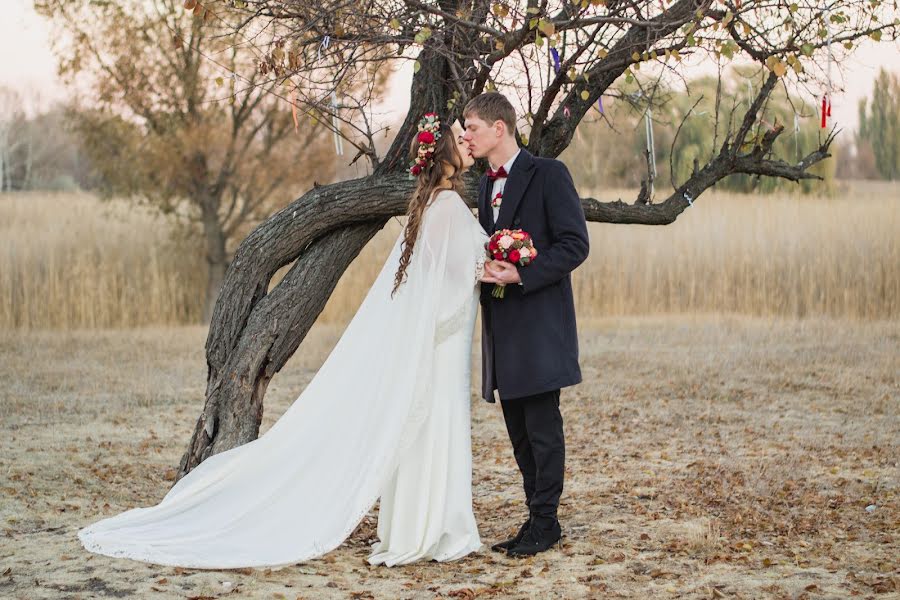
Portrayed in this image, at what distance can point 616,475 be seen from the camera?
715 centimetres

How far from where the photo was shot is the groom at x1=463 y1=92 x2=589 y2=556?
470 cm

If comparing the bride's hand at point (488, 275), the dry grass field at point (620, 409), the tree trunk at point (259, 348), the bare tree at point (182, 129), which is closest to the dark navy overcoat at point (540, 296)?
the bride's hand at point (488, 275)

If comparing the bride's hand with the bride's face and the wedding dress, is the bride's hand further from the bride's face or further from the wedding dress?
the bride's face

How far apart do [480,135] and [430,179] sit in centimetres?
28

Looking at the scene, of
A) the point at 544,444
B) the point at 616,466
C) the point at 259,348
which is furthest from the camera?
the point at 616,466

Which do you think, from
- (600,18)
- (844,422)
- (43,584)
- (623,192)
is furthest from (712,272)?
(43,584)

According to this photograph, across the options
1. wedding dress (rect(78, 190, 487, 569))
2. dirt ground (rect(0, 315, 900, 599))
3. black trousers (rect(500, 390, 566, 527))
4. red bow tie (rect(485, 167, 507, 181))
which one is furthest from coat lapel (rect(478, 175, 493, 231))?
dirt ground (rect(0, 315, 900, 599))

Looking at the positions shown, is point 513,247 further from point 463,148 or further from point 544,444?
point 544,444

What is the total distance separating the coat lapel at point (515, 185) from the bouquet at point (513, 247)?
180mm

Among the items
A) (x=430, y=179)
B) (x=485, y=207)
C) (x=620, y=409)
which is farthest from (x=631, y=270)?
(x=430, y=179)

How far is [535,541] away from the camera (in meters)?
4.95

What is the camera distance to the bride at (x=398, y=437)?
473 centimetres

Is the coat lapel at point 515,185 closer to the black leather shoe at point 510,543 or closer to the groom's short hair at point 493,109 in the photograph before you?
the groom's short hair at point 493,109

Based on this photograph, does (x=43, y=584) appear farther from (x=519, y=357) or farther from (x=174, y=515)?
(x=519, y=357)
